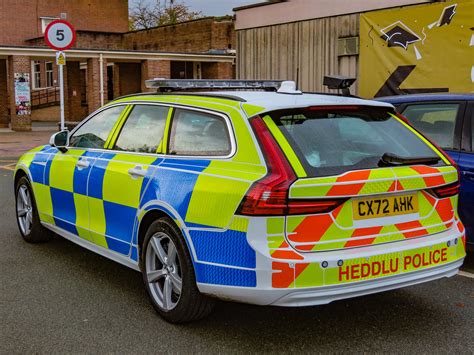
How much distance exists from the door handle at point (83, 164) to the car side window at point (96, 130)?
0.15 metres

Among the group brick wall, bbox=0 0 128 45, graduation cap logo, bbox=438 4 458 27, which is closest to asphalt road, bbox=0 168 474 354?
graduation cap logo, bbox=438 4 458 27

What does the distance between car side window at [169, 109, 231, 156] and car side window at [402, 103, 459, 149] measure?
2.34 meters

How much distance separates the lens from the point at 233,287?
3518mm

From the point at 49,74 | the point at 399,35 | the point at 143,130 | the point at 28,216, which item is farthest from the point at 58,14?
the point at 143,130

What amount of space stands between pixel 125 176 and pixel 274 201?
4.95 feet

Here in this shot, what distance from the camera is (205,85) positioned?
484 centimetres

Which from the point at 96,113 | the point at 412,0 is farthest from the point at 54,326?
the point at 412,0

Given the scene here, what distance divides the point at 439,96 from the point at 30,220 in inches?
164

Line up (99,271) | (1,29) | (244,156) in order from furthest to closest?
(1,29) → (99,271) → (244,156)

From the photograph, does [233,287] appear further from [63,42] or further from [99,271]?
[63,42]

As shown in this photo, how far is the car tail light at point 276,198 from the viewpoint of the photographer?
3.36 m

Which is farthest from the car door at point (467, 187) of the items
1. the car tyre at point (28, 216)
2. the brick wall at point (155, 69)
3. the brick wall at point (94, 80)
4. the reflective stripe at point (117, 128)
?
the brick wall at point (155, 69)

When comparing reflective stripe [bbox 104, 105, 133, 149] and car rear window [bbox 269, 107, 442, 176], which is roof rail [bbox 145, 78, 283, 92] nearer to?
reflective stripe [bbox 104, 105, 133, 149]

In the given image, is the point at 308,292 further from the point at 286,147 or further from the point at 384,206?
the point at 286,147
